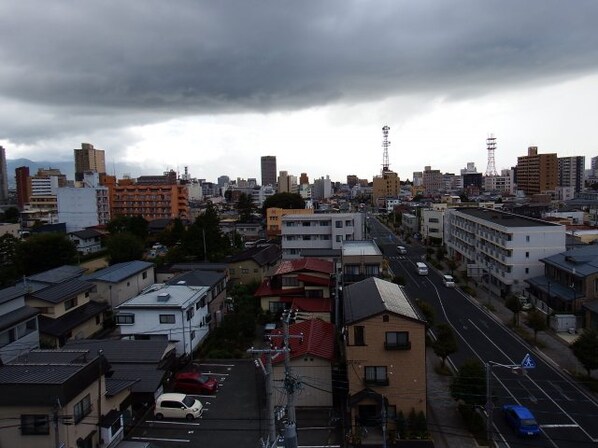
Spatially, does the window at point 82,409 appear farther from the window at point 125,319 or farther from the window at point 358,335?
the window at point 358,335

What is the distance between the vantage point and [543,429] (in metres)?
14.9

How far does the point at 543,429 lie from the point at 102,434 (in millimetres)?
13591

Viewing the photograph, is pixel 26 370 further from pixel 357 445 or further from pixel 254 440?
pixel 357 445

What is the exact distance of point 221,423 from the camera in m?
16.0

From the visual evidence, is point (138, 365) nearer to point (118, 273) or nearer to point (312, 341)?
point (312, 341)

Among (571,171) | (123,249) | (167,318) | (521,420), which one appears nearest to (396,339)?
(521,420)

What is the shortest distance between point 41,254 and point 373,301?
103 feet

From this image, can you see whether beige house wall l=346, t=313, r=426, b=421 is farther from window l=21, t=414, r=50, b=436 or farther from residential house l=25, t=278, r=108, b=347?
residential house l=25, t=278, r=108, b=347

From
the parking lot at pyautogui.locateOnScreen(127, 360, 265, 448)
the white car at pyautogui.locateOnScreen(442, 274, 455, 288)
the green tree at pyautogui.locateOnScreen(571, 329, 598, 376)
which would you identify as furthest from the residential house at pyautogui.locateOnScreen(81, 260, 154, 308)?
the green tree at pyautogui.locateOnScreen(571, 329, 598, 376)

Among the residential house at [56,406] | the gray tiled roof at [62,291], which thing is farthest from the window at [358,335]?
the gray tiled roof at [62,291]

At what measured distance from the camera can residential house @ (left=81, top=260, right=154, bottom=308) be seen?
93.1ft

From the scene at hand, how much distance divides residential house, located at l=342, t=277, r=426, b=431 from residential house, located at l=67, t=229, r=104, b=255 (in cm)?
4285

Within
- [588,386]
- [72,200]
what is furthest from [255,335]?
[72,200]

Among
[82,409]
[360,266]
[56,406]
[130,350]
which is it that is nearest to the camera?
Result: [56,406]
